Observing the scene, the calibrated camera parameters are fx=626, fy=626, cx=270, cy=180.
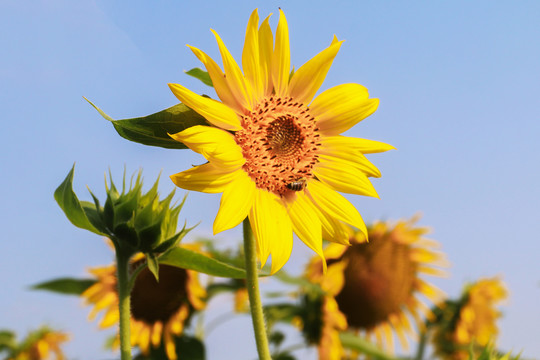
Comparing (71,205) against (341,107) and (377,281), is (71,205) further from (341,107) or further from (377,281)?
(377,281)

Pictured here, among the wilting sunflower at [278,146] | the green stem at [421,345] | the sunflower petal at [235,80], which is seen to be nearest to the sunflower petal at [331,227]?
the wilting sunflower at [278,146]

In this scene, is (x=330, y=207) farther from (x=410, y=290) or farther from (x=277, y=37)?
(x=410, y=290)

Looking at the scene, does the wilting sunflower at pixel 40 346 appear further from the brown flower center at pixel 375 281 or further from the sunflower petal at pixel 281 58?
→ the sunflower petal at pixel 281 58

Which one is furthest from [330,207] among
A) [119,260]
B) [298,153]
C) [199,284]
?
[199,284]

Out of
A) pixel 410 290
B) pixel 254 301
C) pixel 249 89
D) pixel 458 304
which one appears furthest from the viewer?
pixel 458 304

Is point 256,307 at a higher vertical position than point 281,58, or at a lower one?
lower

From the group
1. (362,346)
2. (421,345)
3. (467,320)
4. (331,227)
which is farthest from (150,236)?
(467,320)

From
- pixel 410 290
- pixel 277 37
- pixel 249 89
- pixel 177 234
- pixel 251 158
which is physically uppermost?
pixel 277 37
